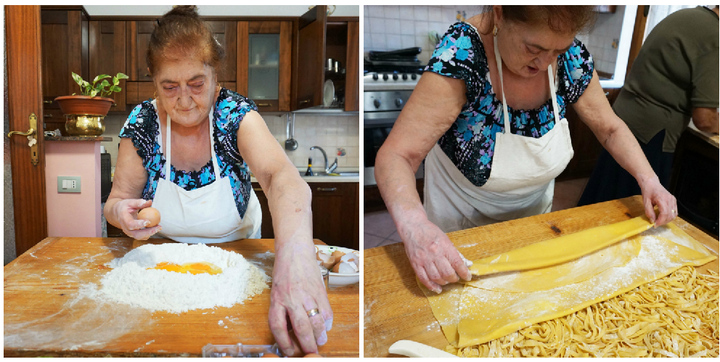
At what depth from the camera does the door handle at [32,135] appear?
1005 millimetres

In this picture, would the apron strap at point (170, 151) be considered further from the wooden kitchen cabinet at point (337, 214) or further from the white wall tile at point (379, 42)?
the white wall tile at point (379, 42)

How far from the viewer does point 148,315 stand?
692 millimetres

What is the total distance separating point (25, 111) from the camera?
997 millimetres

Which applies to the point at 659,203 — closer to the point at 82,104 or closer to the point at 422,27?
the point at 82,104

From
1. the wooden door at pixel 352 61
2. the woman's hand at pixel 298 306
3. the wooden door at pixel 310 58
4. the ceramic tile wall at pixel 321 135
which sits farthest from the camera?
the ceramic tile wall at pixel 321 135

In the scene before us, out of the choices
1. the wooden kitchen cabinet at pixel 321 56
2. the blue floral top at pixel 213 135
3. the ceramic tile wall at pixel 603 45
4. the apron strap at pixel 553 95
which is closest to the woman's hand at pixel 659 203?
the apron strap at pixel 553 95

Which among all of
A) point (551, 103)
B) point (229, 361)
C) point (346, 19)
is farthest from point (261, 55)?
point (229, 361)

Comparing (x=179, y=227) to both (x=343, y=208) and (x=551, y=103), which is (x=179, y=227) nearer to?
(x=343, y=208)

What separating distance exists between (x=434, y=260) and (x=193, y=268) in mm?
526

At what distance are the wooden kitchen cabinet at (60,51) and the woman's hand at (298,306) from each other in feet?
3.10

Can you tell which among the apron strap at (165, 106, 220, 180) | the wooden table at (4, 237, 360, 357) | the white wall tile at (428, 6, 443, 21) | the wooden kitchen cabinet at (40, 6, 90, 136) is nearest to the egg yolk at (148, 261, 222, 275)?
the wooden table at (4, 237, 360, 357)

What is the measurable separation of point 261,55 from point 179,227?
4.69ft

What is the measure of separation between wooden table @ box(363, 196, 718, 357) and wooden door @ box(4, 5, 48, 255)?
0.89 meters

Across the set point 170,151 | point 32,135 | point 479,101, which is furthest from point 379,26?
point 32,135
